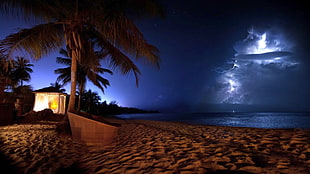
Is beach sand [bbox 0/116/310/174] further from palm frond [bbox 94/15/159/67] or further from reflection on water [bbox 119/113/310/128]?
reflection on water [bbox 119/113/310/128]

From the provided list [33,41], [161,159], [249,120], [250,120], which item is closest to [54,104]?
[33,41]

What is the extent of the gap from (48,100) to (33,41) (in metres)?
8.31

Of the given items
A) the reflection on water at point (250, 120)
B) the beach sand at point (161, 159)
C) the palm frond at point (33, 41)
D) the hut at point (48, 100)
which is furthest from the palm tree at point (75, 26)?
the reflection on water at point (250, 120)

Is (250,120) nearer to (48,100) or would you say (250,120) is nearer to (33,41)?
(48,100)

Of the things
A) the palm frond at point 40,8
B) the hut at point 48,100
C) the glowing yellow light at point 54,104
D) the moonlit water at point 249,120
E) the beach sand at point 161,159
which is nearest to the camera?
the beach sand at point 161,159

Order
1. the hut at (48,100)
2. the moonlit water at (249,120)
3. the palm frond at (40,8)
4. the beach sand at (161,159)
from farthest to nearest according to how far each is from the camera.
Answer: the moonlit water at (249,120), the hut at (48,100), the palm frond at (40,8), the beach sand at (161,159)

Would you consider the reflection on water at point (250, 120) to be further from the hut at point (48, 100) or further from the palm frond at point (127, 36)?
the palm frond at point (127, 36)

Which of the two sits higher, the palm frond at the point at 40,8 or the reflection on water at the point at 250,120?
the palm frond at the point at 40,8

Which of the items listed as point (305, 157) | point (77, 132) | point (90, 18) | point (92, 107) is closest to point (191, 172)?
point (305, 157)

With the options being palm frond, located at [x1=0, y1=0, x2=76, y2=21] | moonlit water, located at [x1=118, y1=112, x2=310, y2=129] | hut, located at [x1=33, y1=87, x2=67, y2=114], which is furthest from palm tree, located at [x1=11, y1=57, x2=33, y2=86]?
palm frond, located at [x1=0, y1=0, x2=76, y2=21]

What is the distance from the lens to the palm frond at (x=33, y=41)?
147 inches

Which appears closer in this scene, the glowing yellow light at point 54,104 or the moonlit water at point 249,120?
the glowing yellow light at point 54,104

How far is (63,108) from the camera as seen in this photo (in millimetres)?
11492

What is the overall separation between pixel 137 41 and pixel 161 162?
279cm
